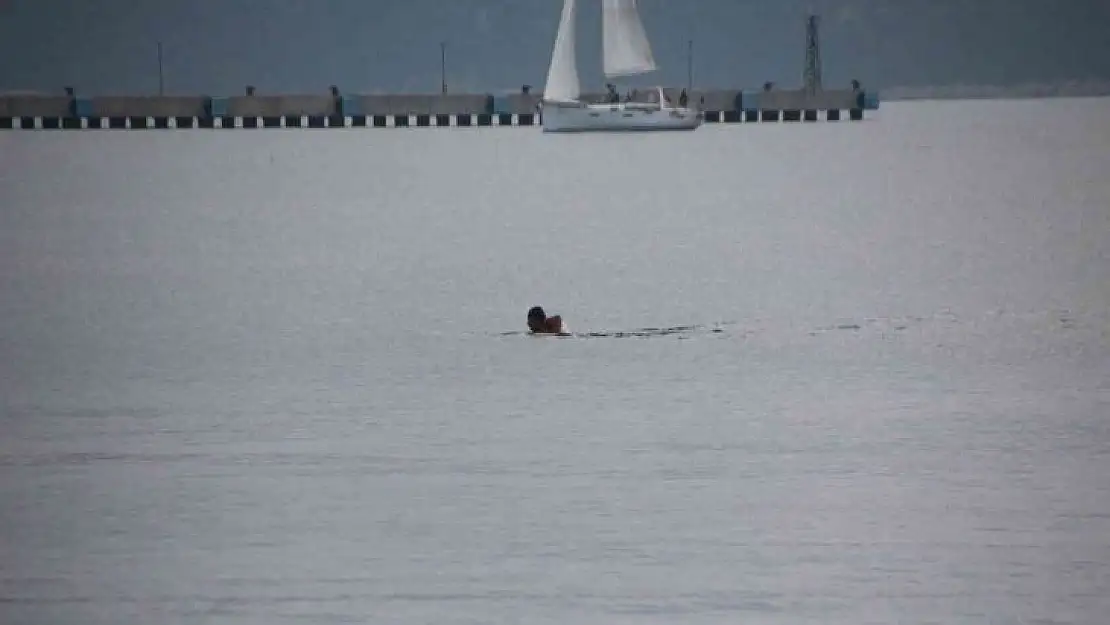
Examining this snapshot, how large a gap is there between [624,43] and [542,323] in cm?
9271

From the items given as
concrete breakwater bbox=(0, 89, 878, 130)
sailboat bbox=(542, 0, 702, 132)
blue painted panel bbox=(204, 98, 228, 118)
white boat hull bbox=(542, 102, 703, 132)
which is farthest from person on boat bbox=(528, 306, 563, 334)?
blue painted panel bbox=(204, 98, 228, 118)

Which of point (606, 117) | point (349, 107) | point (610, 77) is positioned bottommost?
point (606, 117)

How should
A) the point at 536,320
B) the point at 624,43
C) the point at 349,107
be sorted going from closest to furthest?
the point at 536,320
the point at 624,43
the point at 349,107

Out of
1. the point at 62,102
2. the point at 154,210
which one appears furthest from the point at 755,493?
the point at 62,102

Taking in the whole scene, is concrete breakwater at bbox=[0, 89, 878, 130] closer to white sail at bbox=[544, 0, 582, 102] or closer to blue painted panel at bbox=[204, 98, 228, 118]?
blue painted panel at bbox=[204, 98, 228, 118]

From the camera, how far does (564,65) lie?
123125 mm

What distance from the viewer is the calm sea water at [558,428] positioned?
15.6m

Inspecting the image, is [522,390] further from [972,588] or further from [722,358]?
[972,588]

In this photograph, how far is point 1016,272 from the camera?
39.9m

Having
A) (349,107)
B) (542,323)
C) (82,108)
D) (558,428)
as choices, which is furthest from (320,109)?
(558,428)

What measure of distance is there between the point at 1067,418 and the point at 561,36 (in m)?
97.4

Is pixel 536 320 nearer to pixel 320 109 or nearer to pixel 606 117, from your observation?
pixel 606 117

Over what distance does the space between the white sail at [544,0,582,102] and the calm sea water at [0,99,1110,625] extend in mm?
64610

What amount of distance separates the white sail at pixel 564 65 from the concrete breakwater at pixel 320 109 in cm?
2959
